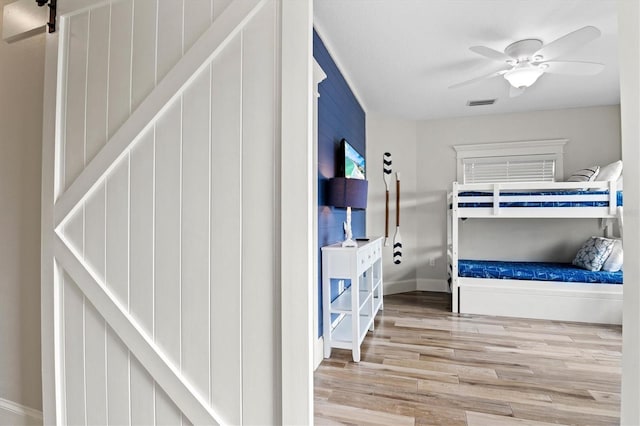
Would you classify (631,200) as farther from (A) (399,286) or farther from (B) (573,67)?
(A) (399,286)

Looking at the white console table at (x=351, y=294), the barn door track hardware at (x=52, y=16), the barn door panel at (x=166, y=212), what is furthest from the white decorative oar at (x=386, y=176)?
the barn door track hardware at (x=52, y=16)

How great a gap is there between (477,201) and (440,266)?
55.8 inches

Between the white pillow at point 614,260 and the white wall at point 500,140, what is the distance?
816 millimetres

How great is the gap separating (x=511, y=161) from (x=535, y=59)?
208cm

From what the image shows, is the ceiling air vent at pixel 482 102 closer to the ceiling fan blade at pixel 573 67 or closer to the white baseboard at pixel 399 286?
the ceiling fan blade at pixel 573 67

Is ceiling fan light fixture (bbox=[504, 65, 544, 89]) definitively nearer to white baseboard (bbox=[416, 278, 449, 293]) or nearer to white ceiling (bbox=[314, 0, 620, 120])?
white ceiling (bbox=[314, 0, 620, 120])

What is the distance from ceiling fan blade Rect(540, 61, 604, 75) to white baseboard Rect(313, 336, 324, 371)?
308cm

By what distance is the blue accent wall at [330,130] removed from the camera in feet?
8.70

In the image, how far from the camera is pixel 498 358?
2.54 metres

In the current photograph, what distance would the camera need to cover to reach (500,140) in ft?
15.2

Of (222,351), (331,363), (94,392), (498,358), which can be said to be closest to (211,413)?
(222,351)

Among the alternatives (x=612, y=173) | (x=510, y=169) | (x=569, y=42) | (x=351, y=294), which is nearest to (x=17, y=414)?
(x=351, y=294)

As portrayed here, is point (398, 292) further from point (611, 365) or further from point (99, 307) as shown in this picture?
point (99, 307)

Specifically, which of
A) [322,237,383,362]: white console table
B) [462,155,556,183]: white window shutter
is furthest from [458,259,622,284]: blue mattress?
[322,237,383,362]: white console table
